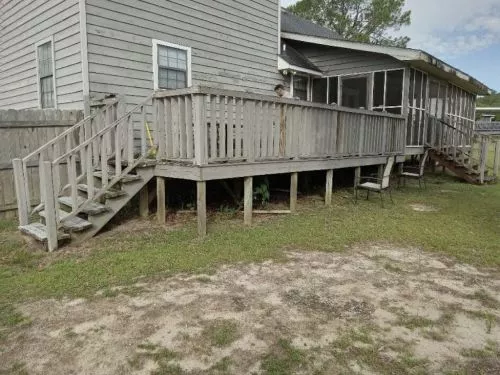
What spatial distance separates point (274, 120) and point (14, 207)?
4.77 m

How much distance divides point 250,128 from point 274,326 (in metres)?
3.53

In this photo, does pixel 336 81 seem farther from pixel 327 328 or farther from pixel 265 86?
pixel 327 328

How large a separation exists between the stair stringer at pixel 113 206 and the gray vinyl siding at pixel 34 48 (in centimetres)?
239

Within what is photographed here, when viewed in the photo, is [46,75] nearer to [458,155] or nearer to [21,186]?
[21,186]

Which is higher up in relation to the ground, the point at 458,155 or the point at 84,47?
A: the point at 84,47

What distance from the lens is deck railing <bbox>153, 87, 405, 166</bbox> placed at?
208 inches

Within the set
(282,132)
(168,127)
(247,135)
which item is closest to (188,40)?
(282,132)

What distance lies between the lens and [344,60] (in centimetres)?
1181

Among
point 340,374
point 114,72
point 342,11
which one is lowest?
point 340,374

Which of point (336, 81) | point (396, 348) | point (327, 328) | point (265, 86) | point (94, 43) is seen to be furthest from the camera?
point (336, 81)

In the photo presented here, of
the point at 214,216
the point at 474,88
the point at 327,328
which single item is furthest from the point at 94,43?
the point at 474,88

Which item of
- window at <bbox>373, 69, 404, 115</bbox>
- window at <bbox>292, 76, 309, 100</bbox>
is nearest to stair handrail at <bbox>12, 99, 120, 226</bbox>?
window at <bbox>292, 76, 309, 100</bbox>

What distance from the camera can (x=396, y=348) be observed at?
267 centimetres

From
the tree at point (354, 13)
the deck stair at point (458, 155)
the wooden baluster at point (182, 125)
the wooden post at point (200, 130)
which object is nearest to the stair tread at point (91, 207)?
the wooden baluster at point (182, 125)
